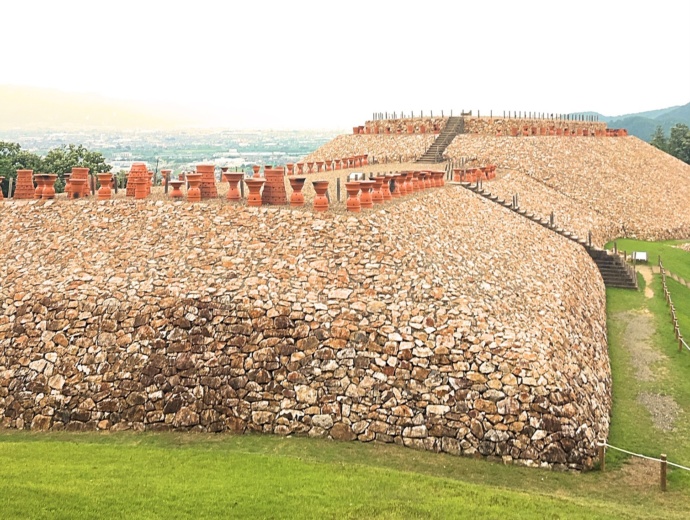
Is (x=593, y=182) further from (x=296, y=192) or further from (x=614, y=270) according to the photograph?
(x=296, y=192)

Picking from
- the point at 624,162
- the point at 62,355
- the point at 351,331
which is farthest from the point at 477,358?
the point at 624,162

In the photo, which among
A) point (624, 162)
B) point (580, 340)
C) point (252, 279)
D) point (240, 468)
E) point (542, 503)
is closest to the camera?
point (542, 503)

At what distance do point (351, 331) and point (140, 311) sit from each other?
4.69 metres

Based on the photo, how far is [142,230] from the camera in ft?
59.5

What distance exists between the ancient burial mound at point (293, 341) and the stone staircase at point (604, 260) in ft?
35.5

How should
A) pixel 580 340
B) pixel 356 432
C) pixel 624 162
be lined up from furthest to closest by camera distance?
1. pixel 624 162
2. pixel 580 340
3. pixel 356 432

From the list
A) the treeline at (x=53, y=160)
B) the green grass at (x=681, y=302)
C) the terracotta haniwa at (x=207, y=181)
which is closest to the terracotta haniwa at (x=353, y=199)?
the terracotta haniwa at (x=207, y=181)

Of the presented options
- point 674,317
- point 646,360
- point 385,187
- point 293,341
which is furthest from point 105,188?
point 674,317

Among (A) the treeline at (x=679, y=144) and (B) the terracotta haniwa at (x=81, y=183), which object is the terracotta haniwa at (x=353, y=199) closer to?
(B) the terracotta haniwa at (x=81, y=183)

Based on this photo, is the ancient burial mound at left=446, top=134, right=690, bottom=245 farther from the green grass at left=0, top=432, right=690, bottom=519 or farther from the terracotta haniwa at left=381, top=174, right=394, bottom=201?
the green grass at left=0, top=432, right=690, bottom=519

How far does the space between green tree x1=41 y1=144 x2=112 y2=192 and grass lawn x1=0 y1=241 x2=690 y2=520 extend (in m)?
28.3

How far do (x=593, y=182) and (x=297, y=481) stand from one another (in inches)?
1463

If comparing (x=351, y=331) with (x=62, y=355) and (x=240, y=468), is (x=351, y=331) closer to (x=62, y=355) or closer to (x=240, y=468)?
(x=240, y=468)

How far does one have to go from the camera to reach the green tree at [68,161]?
129 ft
